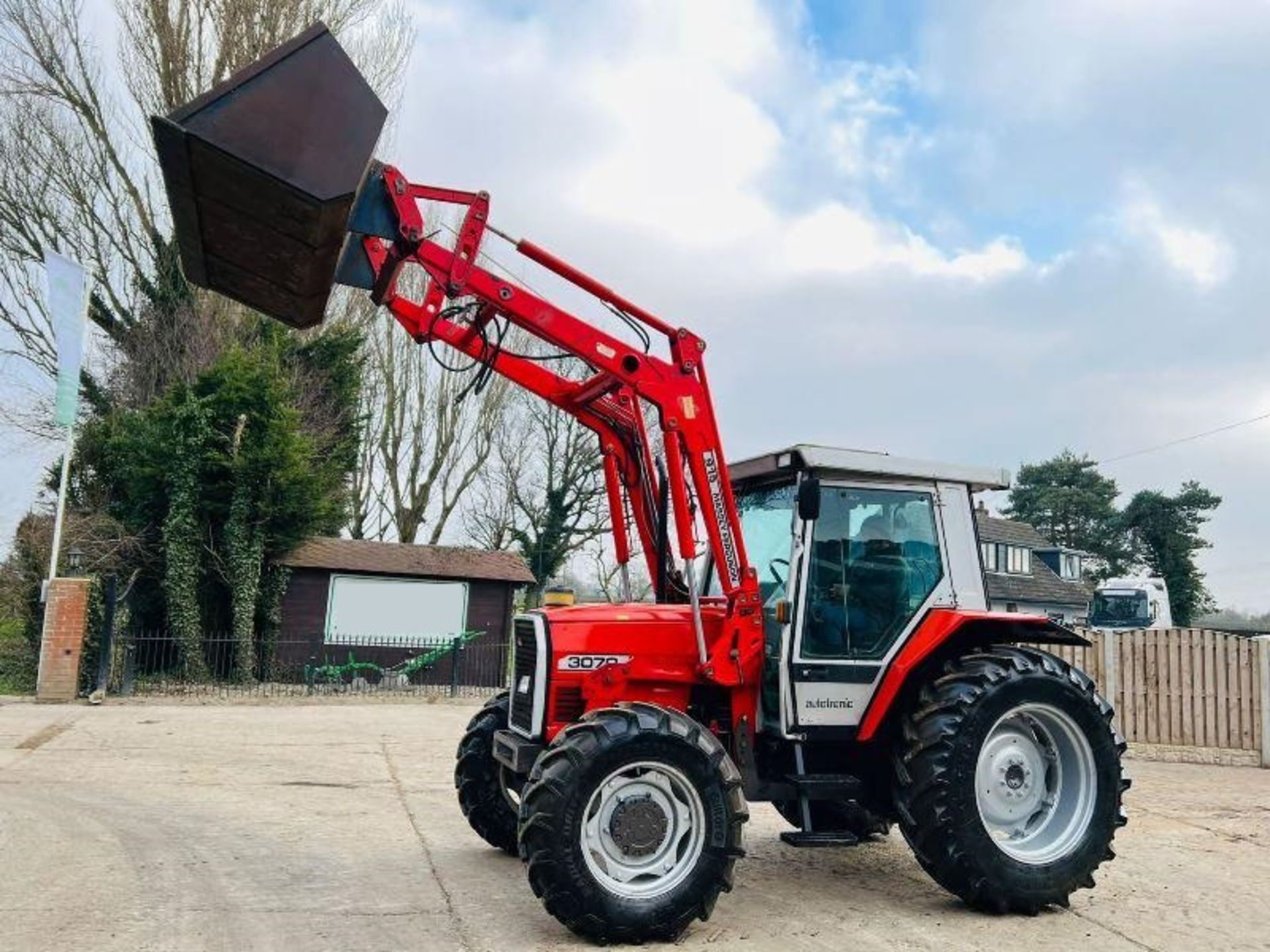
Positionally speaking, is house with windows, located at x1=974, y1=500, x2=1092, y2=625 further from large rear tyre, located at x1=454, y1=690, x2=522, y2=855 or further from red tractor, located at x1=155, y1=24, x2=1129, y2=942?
large rear tyre, located at x1=454, y1=690, x2=522, y2=855

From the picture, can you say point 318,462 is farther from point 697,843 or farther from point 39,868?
point 697,843

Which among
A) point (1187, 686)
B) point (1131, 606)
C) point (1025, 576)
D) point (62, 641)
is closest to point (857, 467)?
point (1187, 686)

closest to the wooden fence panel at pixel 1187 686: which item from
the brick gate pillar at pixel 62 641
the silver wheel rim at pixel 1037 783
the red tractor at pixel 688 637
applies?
the silver wheel rim at pixel 1037 783

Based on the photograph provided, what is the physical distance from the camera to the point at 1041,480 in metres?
57.2

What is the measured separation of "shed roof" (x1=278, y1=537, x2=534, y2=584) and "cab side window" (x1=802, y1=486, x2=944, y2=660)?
17.5 meters

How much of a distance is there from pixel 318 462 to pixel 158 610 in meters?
4.43

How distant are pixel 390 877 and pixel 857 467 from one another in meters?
3.49

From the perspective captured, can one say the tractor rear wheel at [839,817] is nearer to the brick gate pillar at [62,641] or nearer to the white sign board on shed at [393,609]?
the brick gate pillar at [62,641]

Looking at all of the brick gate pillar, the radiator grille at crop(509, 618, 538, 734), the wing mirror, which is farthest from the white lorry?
the radiator grille at crop(509, 618, 538, 734)

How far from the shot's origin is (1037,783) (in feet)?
18.7

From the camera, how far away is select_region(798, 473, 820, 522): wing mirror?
5281 millimetres

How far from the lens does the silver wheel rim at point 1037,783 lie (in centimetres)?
557

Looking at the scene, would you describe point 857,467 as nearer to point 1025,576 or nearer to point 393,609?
point 393,609

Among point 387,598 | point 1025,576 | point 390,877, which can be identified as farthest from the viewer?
point 1025,576
